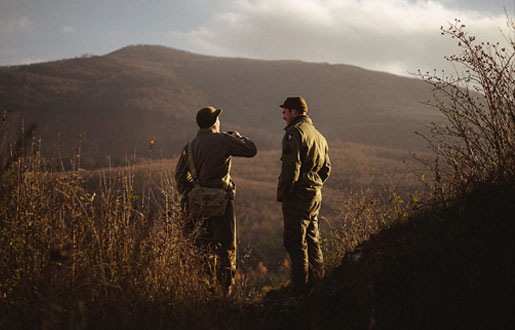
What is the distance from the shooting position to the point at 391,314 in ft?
8.91

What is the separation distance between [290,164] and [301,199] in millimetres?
471

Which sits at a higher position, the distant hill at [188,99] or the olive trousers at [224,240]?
the distant hill at [188,99]

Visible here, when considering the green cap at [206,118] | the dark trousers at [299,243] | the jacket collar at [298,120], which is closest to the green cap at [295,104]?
the jacket collar at [298,120]

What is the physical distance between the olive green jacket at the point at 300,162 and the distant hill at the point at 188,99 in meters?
33.6

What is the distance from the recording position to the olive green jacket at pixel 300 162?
400cm

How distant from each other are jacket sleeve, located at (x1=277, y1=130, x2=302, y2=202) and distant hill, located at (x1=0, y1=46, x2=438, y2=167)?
3363 centimetres

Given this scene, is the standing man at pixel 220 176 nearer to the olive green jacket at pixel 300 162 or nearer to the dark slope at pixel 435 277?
the olive green jacket at pixel 300 162

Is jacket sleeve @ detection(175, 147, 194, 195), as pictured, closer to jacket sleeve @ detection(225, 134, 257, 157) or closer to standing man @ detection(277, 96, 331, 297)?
jacket sleeve @ detection(225, 134, 257, 157)

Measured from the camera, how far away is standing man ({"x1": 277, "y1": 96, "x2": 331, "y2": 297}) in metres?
4.01

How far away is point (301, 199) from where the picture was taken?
13.5 ft

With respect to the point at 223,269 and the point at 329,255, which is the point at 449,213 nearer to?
the point at 329,255

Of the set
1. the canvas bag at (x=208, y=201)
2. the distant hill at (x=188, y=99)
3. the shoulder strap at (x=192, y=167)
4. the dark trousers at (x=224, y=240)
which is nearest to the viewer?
the canvas bag at (x=208, y=201)

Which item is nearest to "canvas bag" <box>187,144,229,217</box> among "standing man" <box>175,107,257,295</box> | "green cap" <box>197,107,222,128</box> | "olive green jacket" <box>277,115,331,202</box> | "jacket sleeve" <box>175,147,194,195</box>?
"standing man" <box>175,107,257,295</box>

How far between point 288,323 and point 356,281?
2.60ft
